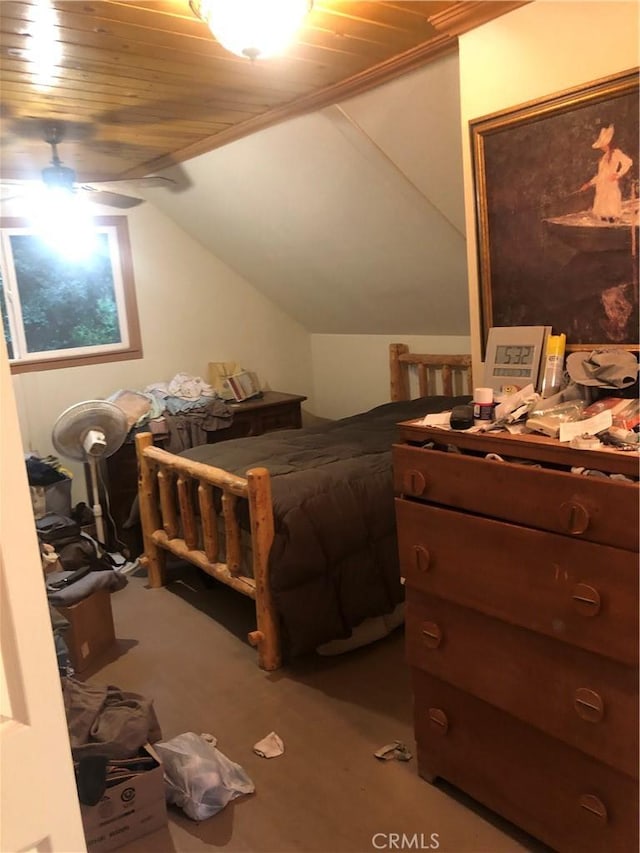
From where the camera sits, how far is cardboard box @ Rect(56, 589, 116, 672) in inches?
125

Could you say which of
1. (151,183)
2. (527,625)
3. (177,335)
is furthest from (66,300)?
(527,625)

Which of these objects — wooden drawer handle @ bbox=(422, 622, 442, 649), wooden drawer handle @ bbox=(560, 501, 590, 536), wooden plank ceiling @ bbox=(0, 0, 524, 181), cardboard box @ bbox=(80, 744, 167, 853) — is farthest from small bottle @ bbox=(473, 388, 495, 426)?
cardboard box @ bbox=(80, 744, 167, 853)

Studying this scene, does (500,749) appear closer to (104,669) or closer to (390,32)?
(104,669)

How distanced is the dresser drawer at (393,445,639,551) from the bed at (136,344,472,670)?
0.99m

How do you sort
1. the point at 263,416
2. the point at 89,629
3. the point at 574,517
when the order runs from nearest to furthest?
the point at 574,517 → the point at 89,629 → the point at 263,416

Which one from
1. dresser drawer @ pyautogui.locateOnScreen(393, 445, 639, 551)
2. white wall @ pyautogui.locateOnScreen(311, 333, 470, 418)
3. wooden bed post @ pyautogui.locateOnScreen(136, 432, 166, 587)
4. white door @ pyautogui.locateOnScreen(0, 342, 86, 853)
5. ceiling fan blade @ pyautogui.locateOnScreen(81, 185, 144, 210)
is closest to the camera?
white door @ pyautogui.locateOnScreen(0, 342, 86, 853)

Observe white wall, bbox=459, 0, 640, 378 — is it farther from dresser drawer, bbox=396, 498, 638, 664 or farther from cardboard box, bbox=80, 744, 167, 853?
cardboard box, bbox=80, 744, 167, 853

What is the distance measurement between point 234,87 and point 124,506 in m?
2.68

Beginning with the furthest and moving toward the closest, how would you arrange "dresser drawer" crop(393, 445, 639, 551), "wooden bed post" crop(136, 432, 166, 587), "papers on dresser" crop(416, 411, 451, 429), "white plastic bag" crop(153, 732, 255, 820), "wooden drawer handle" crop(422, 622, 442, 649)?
"wooden bed post" crop(136, 432, 166, 587)
"white plastic bag" crop(153, 732, 255, 820)
"wooden drawer handle" crop(422, 622, 442, 649)
"papers on dresser" crop(416, 411, 451, 429)
"dresser drawer" crop(393, 445, 639, 551)

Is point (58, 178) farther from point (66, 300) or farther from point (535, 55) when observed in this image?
point (535, 55)

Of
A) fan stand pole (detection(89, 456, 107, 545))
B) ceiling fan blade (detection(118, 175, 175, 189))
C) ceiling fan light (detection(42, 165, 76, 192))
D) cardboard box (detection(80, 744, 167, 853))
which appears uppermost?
ceiling fan blade (detection(118, 175, 175, 189))

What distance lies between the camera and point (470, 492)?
6.35ft

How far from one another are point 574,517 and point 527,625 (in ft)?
1.18

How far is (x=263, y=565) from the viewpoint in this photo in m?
3.03
